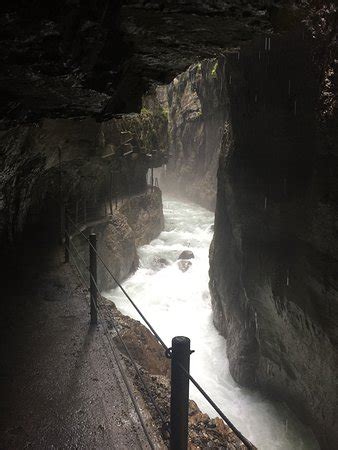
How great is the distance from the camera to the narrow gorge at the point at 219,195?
2.89 m

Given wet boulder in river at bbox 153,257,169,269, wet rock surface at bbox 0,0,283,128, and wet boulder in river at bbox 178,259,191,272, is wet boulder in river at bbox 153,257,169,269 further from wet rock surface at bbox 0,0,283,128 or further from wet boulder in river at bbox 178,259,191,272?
wet rock surface at bbox 0,0,283,128

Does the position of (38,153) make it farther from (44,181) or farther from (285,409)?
(285,409)

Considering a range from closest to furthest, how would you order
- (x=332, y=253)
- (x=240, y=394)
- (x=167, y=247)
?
(x=332, y=253)
(x=240, y=394)
(x=167, y=247)

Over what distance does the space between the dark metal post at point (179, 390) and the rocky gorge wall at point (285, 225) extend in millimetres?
4578

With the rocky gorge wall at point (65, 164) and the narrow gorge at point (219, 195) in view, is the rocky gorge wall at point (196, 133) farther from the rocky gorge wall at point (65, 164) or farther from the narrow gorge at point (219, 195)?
the narrow gorge at point (219, 195)

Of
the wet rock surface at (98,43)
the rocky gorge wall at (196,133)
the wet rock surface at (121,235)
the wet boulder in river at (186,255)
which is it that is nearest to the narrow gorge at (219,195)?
the wet rock surface at (98,43)

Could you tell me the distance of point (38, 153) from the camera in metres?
7.18

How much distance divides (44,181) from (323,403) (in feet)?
29.1

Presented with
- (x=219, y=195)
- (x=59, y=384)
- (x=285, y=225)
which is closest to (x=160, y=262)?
(x=219, y=195)

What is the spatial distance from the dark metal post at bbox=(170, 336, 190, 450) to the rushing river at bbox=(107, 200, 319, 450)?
6.83m

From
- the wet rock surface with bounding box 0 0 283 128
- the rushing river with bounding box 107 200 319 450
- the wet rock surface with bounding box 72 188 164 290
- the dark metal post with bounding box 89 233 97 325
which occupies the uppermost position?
the wet rock surface with bounding box 0 0 283 128

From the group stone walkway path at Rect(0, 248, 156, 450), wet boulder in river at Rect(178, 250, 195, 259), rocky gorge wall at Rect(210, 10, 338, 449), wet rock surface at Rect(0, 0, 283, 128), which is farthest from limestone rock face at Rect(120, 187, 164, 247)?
wet rock surface at Rect(0, 0, 283, 128)

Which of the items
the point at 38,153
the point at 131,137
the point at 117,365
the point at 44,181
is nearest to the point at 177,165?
the point at 131,137

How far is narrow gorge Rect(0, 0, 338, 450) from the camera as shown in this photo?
9.48 ft
